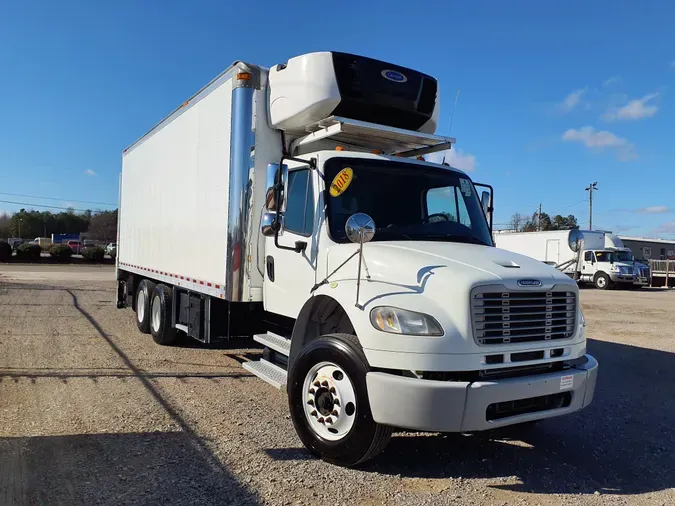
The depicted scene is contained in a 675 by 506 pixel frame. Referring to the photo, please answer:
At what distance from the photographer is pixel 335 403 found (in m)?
4.19

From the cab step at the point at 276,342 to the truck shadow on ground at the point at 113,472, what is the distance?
1164 millimetres

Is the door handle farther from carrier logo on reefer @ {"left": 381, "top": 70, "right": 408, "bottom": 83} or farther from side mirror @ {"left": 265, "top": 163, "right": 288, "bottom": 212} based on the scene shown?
carrier logo on reefer @ {"left": 381, "top": 70, "right": 408, "bottom": 83}

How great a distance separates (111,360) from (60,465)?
3759mm

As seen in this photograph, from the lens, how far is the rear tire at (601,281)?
96.7ft

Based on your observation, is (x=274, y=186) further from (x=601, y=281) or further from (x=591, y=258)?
(x=591, y=258)

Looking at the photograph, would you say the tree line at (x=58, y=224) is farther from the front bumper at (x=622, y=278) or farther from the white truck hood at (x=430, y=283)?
the white truck hood at (x=430, y=283)

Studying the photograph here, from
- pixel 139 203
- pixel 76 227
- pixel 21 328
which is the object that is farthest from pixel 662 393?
pixel 76 227

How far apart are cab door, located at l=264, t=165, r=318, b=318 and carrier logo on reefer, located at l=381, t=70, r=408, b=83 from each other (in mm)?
1355

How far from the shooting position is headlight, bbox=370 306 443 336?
3.77m

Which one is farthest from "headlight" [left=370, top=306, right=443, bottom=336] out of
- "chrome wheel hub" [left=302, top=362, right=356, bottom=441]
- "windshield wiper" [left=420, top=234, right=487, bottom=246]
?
"windshield wiper" [left=420, top=234, right=487, bottom=246]

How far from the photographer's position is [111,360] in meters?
7.68

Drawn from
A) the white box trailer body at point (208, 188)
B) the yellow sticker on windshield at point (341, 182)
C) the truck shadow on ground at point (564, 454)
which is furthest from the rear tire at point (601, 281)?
the yellow sticker on windshield at point (341, 182)

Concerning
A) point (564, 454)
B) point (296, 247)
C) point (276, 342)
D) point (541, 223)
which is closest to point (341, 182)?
point (296, 247)

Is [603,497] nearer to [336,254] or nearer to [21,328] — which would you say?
[336,254]
